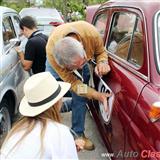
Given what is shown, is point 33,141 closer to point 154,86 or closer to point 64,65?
point 154,86

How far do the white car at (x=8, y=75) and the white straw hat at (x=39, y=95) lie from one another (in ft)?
6.01

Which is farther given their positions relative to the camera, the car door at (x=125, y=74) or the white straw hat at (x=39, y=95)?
the car door at (x=125, y=74)

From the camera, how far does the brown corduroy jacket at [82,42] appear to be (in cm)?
371

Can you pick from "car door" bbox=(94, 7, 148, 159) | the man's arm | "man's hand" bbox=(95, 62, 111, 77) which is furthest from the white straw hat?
the man's arm

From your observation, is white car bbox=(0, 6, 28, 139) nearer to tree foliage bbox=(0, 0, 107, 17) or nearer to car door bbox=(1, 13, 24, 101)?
car door bbox=(1, 13, 24, 101)

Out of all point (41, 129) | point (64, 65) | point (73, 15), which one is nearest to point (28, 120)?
point (41, 129)

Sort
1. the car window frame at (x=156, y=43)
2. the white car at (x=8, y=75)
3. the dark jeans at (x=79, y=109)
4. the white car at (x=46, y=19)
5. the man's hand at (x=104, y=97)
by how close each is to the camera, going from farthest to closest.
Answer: the white car at (x=46, y=19) < the white car at (x=8, y=75) < the dark jeans at (x=79, y=109) < the man's hand at (x=104, y=97) < the car window frame at (x=156, y=43)

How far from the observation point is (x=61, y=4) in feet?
52.0

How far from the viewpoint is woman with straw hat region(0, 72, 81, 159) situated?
2.02 meters

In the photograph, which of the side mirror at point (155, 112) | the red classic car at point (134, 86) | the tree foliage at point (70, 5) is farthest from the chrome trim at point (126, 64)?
the tree foliage at point (70, 5)

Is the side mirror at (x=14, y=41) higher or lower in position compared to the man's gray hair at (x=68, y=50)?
lower

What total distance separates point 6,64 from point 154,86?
2.17m

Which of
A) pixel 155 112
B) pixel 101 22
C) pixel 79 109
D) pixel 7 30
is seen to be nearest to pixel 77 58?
pixel 79 109

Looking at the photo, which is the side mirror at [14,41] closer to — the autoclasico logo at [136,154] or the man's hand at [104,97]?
the man's hand at [104,97]
